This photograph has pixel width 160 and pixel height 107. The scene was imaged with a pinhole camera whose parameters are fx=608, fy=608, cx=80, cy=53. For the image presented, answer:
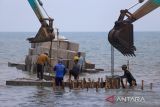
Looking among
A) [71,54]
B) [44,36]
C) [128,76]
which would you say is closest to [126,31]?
[128,76]

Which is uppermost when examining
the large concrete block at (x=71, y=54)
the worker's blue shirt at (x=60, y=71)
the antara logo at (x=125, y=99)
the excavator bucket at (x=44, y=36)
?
the excavator bucket at (x=44, y=36)

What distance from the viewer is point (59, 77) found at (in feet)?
94.6

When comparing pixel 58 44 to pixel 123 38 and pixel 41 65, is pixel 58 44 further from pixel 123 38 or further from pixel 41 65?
pixel 123 38

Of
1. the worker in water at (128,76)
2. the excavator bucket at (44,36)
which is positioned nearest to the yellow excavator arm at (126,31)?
the worker in water at (128,76)

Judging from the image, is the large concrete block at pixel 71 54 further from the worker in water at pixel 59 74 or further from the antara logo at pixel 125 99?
the antara logo at pixel 125 99

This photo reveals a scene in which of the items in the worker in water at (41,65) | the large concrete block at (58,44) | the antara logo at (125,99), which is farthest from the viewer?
the large concrete block at (58,44)

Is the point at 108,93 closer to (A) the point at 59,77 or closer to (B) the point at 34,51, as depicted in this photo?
(A) the point at 59,77

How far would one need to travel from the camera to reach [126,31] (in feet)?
89.8

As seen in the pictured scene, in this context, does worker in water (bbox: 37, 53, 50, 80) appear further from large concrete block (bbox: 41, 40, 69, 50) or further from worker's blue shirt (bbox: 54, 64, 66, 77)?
large concrete block (bbox: 41, 40, 69, 50)

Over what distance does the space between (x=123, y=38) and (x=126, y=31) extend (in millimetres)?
355

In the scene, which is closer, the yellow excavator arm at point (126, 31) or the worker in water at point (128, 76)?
the yellow excavator arm at point (126, 31)

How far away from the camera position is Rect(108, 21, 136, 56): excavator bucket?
1072 inches

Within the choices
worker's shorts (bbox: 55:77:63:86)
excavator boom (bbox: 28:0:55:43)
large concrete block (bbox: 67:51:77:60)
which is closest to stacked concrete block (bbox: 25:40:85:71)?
large concrete block (bbox: 67:51:77:60)

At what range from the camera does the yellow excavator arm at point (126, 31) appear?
27250 mm
